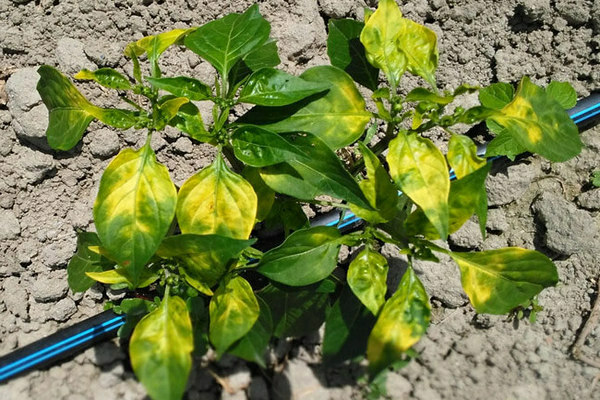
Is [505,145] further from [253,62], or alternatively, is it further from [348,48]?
[253,62]

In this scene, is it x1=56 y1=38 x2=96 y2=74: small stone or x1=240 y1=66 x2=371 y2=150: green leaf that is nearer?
x1=240 y1=66 x2=371 y2=150: green leaf

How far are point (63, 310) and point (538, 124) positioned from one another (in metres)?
1.57

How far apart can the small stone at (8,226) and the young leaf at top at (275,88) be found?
97cm

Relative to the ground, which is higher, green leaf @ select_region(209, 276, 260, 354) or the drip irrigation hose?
green leaf @ select_region(209, 276, 260, 354)

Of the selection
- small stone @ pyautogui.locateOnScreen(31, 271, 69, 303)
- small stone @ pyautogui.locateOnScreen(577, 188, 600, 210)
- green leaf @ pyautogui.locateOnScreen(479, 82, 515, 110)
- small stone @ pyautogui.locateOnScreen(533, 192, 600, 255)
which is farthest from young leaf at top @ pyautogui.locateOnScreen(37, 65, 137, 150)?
small stone @ pyautogui.locateOnScreen(577, 188, 600, 210)

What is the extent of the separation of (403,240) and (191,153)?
85 cm

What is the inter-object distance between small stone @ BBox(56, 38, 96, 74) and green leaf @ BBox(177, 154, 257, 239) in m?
0.81

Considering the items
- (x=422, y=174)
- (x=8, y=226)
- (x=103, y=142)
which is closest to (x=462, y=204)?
(x=422, y=174)

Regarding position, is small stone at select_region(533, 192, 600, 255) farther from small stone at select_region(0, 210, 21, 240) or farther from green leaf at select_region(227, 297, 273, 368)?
small stone at select_region(0, 210, 21, 240)

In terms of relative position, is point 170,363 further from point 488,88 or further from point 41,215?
point 488,88

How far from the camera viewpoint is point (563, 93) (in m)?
2.10

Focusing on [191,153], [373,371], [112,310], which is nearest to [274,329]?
[373,371]

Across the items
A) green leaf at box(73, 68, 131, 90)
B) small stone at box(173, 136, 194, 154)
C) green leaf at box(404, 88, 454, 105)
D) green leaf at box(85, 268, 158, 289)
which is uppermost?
green leaf at box(73, 68, 131, 90)

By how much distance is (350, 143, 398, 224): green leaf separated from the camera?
1.55 meters
